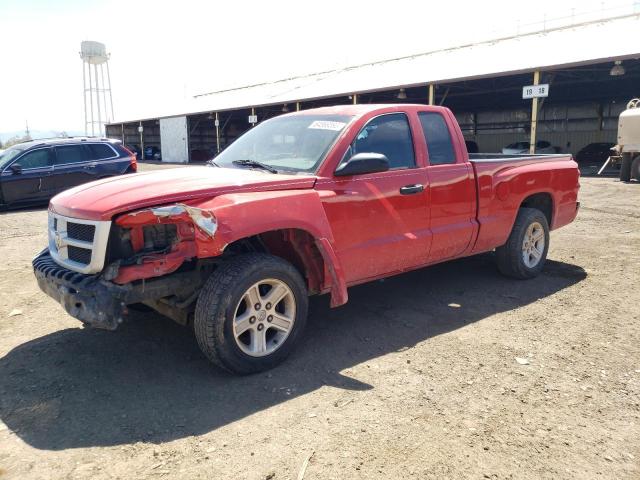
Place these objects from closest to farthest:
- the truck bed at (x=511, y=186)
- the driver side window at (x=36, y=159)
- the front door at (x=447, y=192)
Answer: the front door at (x=447, y=192) → the truck bed at (x=511, y=186) → the driver side window at (x=36, y=159)

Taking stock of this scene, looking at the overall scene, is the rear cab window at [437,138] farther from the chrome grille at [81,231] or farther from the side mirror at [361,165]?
the chrome grille at [81,231]

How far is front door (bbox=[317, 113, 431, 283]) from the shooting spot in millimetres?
4145

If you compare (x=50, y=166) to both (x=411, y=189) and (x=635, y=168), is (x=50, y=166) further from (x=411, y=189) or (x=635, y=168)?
(x=635, y=168)

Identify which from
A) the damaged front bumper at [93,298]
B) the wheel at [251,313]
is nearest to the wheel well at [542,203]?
the wheel at [251,313]

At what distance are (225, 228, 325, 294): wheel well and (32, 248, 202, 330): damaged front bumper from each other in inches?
19.6

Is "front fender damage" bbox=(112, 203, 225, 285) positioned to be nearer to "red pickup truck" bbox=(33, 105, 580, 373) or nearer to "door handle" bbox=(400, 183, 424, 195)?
"red pickup truck" bbox=(33, 105, 580, 373)

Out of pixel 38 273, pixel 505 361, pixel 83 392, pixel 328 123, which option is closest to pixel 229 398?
pixel 83 392

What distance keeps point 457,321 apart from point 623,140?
16.0m

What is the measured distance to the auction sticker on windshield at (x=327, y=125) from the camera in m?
4.40

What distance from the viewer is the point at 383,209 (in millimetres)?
4387

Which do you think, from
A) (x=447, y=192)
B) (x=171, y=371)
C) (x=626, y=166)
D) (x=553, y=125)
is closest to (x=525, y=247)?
(x=447, y=192)

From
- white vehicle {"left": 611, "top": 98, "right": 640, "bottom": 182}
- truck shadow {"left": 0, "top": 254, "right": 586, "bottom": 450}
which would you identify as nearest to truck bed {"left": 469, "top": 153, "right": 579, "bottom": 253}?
truck shadow {"left": 0, "top": 254, "right": 586, "bottom": 450}

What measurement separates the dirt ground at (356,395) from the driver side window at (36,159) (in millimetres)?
8064

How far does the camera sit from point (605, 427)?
3000 millimetres
